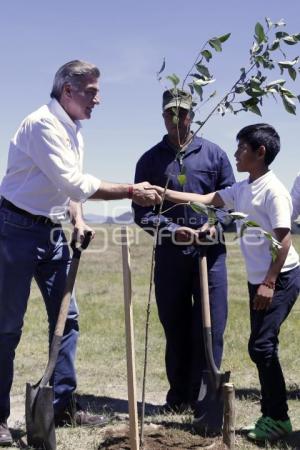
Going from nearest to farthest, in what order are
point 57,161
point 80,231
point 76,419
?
1. point 57,161
2. point 80,231
3. point 76,419

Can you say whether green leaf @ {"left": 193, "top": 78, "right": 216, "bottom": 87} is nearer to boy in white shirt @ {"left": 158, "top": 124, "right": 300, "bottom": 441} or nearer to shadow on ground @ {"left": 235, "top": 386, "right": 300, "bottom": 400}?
boy in white shirt @ {"left": 158, "top": 124, "right": 300, "bottom": 441}

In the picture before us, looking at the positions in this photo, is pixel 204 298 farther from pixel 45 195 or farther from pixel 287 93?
pixel 287 93

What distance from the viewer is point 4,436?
430 centimetres

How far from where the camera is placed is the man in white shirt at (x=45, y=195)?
13.5ft

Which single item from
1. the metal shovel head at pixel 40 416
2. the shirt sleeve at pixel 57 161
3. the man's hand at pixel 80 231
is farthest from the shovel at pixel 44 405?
the shirt sleeve at pixel 57 161

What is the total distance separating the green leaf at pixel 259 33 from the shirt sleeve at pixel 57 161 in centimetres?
125

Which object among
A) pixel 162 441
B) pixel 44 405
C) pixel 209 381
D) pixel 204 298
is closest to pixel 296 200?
pixel 204 298

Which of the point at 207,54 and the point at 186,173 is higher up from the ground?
the point at 207,54

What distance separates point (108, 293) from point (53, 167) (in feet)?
29.0

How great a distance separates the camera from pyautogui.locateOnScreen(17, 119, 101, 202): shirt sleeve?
160 inches

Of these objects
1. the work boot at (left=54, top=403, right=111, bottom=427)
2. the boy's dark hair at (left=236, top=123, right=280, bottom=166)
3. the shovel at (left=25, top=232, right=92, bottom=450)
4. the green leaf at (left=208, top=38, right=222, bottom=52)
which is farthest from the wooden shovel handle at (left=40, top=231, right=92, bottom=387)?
the green leaf at (left=208, top=38, right=222, bottom=52)

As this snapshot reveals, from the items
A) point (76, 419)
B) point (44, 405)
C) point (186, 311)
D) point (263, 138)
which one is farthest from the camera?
point (186, 311)

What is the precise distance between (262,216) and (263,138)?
49 cm

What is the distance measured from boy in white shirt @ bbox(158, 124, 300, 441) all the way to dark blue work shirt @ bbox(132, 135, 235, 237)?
2.00ft
